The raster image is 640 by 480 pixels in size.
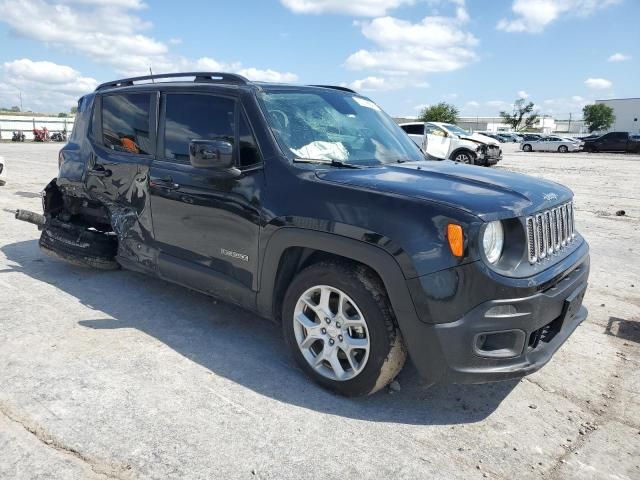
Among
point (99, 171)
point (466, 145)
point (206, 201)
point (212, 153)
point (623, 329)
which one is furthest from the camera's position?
point (466, 145)

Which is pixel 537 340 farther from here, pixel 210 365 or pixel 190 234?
pixel 190 234

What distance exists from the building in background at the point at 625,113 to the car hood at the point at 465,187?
10196cm

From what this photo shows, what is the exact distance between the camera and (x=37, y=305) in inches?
178

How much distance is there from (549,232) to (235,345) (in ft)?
7.58

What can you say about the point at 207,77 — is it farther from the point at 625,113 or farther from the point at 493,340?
the point at 625,113

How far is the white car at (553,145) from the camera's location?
39.0 metres

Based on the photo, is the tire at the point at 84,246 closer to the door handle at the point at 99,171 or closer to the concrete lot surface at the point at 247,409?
the concrete lot surface at the point at 247,409

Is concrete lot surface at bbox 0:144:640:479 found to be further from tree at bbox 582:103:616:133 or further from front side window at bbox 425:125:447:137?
tree at bbox 582:103:616:133

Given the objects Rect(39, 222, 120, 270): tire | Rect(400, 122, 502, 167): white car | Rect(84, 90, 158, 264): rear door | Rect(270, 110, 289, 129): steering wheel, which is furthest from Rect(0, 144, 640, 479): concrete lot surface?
Rect(400, 122, 502, 167): white car

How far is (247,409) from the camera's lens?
3.02 metres

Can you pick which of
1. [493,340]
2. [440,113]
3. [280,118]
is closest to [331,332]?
[493,340]

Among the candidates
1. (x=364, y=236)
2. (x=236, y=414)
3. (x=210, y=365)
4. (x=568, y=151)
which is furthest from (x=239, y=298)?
(x=568, y=151)

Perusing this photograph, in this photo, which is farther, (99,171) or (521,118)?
(521,118)

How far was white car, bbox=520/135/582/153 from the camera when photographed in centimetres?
3900
